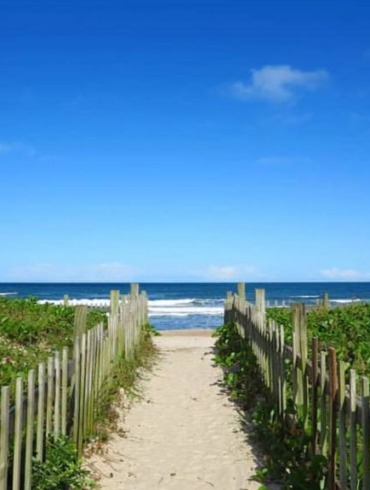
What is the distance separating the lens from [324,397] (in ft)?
17.3

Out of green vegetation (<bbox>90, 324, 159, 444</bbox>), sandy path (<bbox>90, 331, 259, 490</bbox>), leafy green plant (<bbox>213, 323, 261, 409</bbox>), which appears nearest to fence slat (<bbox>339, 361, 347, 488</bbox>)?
sandy path (<bbox>90, 331, 259, 490</bbox>)

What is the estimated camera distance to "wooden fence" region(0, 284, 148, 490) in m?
4.19

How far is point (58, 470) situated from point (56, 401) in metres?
0.60

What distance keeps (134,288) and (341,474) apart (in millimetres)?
11859

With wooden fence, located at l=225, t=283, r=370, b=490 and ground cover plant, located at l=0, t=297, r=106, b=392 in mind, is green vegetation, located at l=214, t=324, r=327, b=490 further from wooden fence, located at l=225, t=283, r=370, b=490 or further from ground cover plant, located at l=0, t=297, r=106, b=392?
ground cover plant, located at l=0, t=297, r=106, b=392

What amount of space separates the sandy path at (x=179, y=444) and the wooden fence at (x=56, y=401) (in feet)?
2.02

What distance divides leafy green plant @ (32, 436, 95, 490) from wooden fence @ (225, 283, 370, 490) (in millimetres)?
2270

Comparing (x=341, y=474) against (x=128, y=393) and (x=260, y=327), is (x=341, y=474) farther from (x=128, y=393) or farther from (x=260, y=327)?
(x=128, y=393)

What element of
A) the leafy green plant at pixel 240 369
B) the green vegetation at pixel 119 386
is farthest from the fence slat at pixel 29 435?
the leafy green plant at pixel 240 369

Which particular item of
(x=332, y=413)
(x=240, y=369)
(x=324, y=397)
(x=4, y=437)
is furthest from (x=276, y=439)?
(x=240, y=369)

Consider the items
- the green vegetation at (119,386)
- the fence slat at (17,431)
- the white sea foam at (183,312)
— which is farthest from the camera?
the white sea foam at (183,312)

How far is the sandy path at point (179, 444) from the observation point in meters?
6.40

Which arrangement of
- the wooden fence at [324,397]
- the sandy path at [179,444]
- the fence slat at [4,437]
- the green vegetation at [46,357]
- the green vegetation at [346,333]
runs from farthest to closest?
the green vegetation at [346,333]
the sandy path at [179,444]
the green vegetation at [46,357]
the wooden fence at [324,397]
the fence slat at [4,437]

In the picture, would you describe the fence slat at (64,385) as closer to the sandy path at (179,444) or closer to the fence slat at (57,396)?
the fence slat at (57,396)
